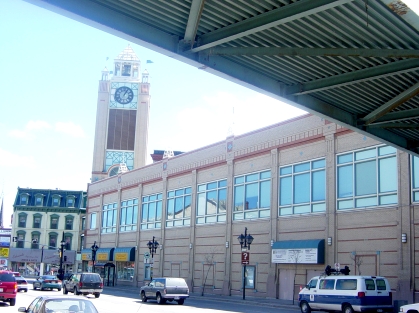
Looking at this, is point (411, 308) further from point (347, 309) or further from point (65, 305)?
point (65, 305)

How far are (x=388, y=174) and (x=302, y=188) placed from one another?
717 centimetres

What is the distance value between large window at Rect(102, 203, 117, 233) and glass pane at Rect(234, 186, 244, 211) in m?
24.4

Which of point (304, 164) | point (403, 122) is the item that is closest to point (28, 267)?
point (304, 164)

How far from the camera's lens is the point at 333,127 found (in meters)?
34.9

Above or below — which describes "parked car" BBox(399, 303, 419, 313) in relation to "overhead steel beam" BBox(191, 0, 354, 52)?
below

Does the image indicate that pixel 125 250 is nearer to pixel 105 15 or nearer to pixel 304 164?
pixel 304 164

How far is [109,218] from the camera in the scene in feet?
216

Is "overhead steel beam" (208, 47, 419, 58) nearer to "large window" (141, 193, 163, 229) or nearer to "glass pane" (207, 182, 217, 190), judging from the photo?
"glass pane" (207, 182, 217, 190)

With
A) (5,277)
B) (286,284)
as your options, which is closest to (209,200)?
(286,284)

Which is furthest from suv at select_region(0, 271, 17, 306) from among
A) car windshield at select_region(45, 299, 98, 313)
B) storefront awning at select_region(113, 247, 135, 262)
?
storefront awning at select_region(113, 247, 135, 262)

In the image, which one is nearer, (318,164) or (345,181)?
(345,181)

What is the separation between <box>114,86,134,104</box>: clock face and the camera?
99.9m

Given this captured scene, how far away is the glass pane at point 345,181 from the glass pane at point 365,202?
699 millimetres

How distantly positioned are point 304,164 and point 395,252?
30.2 feet
